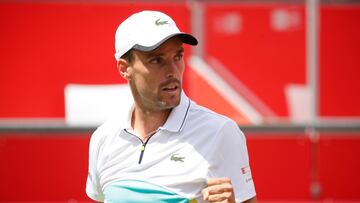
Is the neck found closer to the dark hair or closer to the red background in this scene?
the dark hair

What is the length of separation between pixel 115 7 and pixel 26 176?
1694 mm

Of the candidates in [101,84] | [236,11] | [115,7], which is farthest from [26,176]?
[236,11]

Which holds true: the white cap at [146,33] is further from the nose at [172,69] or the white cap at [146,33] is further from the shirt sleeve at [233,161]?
the shirt sleeve at [233,161]

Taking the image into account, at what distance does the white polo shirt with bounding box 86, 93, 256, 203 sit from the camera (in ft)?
10.9

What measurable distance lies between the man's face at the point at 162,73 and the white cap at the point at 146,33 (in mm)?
43

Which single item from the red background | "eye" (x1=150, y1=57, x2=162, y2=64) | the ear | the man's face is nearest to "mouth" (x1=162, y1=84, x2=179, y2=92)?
the man's face

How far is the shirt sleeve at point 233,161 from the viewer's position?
3328 millimetres

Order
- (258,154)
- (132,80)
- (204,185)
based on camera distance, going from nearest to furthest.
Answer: (204,185) < (132,80) < (258,154)

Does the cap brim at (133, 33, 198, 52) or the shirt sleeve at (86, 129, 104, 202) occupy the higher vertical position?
the cap brim at (133, 33, 198, 52)

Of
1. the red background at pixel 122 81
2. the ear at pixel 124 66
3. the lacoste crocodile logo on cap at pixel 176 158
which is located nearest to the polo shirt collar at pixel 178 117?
the lacoste crocodile logo on cap at pixel 176 158

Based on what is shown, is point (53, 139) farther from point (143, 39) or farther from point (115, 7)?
point (143, 39)

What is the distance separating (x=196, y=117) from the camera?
349 cm

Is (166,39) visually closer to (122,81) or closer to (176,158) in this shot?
(176,158)

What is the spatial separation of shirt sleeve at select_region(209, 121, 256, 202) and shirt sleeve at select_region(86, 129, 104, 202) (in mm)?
528
